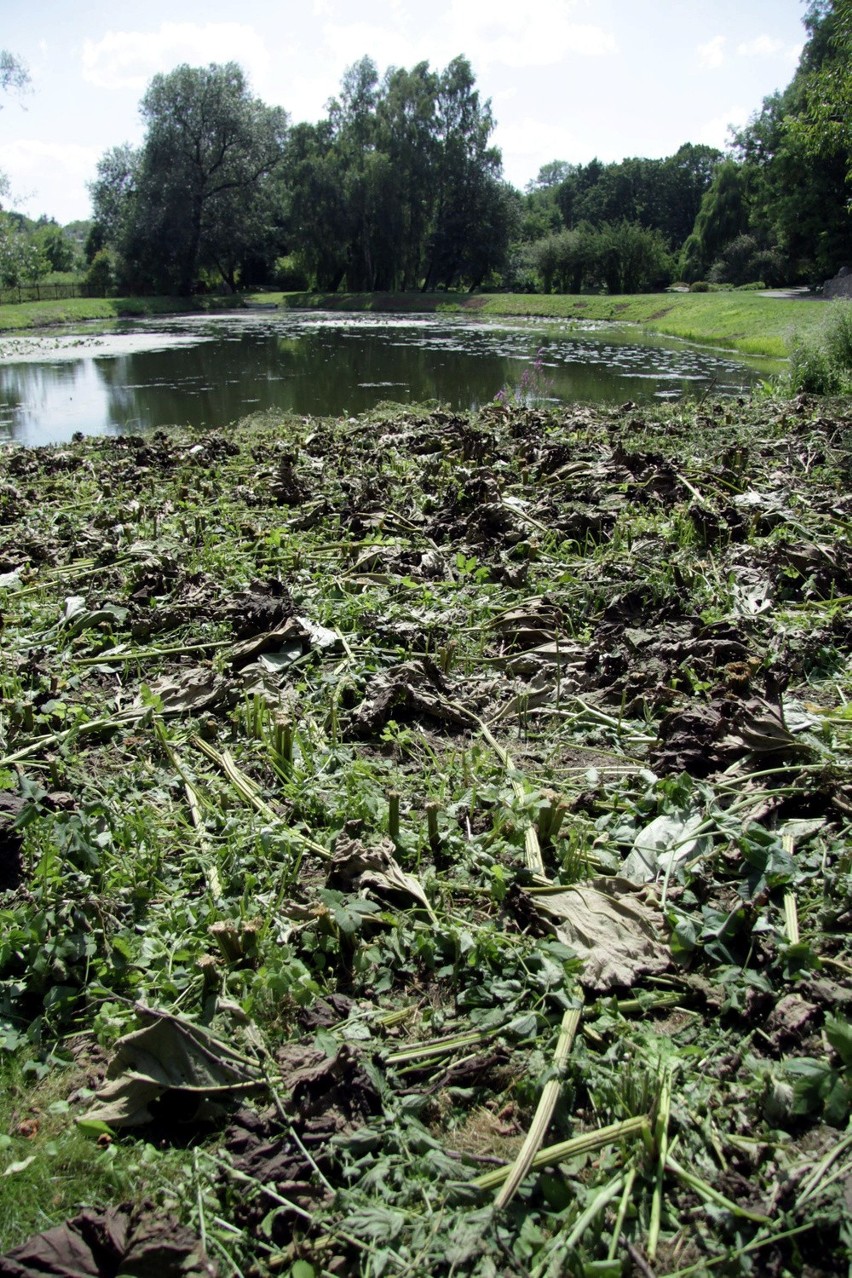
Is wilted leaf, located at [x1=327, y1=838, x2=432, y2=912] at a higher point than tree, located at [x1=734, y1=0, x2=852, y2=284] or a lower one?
lower

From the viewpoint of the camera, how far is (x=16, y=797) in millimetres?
2910

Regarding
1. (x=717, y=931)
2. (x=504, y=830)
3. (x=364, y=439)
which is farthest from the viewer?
(x=364, y=439)

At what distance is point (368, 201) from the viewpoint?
175 ft

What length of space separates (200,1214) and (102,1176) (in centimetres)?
27

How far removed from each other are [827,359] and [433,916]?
13473mm

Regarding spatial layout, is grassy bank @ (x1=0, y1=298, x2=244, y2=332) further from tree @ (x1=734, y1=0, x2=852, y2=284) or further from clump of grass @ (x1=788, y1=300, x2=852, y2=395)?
clump of grass @ (x1=788, y1=300, x2=852, y2=395)

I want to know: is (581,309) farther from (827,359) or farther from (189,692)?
(189,692)

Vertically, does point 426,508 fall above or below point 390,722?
above

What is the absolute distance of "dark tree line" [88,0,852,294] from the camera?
52.6 m

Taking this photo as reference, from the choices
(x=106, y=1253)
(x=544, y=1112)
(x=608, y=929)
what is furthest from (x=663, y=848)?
(x=106, y=1253)

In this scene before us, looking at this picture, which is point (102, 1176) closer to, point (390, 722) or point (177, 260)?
point (390, 722)

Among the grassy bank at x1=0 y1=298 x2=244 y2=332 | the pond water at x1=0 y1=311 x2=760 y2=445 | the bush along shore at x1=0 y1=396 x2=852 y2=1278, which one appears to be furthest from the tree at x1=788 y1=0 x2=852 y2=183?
the grassy bank at x1=0 y1=298 x2=244 y2=332

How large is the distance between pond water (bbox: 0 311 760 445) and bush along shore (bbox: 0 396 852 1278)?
9.23 metres

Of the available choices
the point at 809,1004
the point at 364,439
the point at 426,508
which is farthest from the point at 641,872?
the point at 364,439
